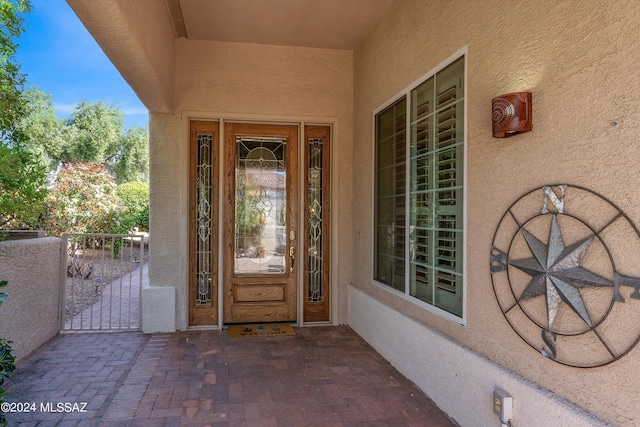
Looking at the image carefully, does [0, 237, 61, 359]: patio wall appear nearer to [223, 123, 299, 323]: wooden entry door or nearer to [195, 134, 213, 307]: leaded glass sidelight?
[195, 134, 213, 307]: leaded glass sidelight

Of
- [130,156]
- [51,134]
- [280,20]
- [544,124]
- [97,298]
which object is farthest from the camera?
[130,156]

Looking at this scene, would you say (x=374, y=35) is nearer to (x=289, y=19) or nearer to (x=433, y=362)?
(x=289, y=19)

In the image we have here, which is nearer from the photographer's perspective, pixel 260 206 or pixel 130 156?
pixel 260 206

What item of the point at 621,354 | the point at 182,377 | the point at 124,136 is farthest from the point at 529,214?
the point at 124,136

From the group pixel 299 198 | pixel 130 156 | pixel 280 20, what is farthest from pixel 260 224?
pixel 130 156

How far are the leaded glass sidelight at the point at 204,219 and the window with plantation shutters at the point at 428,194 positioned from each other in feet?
6.69

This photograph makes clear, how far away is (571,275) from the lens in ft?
5.67

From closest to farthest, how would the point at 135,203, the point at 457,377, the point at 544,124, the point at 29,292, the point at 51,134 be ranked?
the point at 544,124
the point at 457,377
the point at 29,292
the point at 135,203
the point at 51,134

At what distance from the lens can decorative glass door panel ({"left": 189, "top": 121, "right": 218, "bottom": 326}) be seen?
4613 mm

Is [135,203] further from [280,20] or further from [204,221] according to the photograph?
[280,20]

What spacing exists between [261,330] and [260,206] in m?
1.43

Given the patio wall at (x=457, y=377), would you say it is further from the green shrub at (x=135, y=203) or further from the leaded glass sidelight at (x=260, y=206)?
the green shrub at (x=135, y=203)

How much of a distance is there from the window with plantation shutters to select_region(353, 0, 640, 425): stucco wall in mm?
153

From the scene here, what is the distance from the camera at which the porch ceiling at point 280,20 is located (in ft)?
12.6
